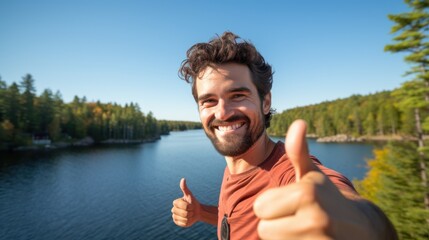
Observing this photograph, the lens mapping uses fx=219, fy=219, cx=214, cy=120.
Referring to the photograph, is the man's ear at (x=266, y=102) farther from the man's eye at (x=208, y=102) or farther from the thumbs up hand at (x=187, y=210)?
the thumbs up hand at (x=187, y=210)

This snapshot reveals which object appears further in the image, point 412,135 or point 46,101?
point 46,101

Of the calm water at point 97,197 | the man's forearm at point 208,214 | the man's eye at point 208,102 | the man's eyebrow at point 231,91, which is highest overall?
the man's eyebrow at point 231,91

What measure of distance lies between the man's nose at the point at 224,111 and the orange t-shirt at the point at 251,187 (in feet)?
1.70

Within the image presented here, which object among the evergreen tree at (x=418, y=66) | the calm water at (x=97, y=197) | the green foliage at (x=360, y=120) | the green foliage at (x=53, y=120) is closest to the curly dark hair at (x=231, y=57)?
the evergreen tree at (x=418, y=66)

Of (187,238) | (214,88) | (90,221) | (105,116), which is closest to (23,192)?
(90,221)

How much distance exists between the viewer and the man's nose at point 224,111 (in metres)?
1.95

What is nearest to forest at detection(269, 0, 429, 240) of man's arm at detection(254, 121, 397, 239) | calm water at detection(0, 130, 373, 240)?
calm water at detection(0, 130, 373, 240)

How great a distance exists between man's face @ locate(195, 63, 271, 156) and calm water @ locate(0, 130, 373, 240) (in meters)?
18.8

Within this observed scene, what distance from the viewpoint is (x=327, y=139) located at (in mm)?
91875

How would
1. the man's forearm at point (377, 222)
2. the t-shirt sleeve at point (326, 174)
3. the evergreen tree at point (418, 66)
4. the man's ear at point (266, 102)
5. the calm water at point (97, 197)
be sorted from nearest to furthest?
1. the man's forearm at point (377, 222)
2. the t-shirt sleeve at point (326, 174)
3. the man's ear at point (266, 102)
4. the evergreen tree at point (418, 66)
5. the calm water at point (97, 197)

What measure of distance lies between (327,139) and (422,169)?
87058 mm

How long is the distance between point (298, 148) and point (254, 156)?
1.31 metres

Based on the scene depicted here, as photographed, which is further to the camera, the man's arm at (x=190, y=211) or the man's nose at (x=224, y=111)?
the man's arm at (x=190, y=211)

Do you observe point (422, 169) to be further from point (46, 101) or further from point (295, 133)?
point (46, 101)
